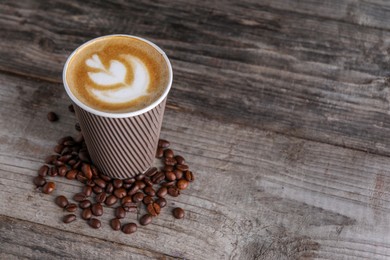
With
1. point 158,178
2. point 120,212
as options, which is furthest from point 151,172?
point 120,212

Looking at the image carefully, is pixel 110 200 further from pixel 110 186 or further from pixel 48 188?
pixel 48 188

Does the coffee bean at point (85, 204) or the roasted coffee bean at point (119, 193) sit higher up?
the roasted coffee bean at point (119, 193)

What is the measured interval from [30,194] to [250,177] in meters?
0.51

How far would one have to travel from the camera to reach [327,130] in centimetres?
149

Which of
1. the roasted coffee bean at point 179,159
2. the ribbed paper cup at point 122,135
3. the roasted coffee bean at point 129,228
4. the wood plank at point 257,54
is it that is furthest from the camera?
the wood plank at point 257,54

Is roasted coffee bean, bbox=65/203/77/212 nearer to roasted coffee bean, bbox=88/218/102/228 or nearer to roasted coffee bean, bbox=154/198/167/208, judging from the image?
roasted coffee bean, bbox=88/218/102/228

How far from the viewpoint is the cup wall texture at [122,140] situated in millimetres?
1175

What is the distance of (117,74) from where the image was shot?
3.99ft

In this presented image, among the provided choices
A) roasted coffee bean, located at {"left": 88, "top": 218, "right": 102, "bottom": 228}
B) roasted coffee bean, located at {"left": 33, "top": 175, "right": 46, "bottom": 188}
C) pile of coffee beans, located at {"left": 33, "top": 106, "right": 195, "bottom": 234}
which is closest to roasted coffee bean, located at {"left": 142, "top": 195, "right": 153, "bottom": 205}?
pile of coffee beans, located at {"left": 33, "top": 106, "right": 195, "bottom": 234}

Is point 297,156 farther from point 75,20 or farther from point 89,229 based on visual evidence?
point 75,20

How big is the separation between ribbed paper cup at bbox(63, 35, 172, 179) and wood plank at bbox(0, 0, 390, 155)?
0.25 m

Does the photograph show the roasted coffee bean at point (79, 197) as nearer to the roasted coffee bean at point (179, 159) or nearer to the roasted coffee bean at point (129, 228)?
the roasted coffee bean at point (129, 228)

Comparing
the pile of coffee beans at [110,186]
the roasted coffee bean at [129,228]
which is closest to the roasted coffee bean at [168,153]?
the pile of coffee beans at [110,186]

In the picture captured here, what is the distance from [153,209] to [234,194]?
19 cm
